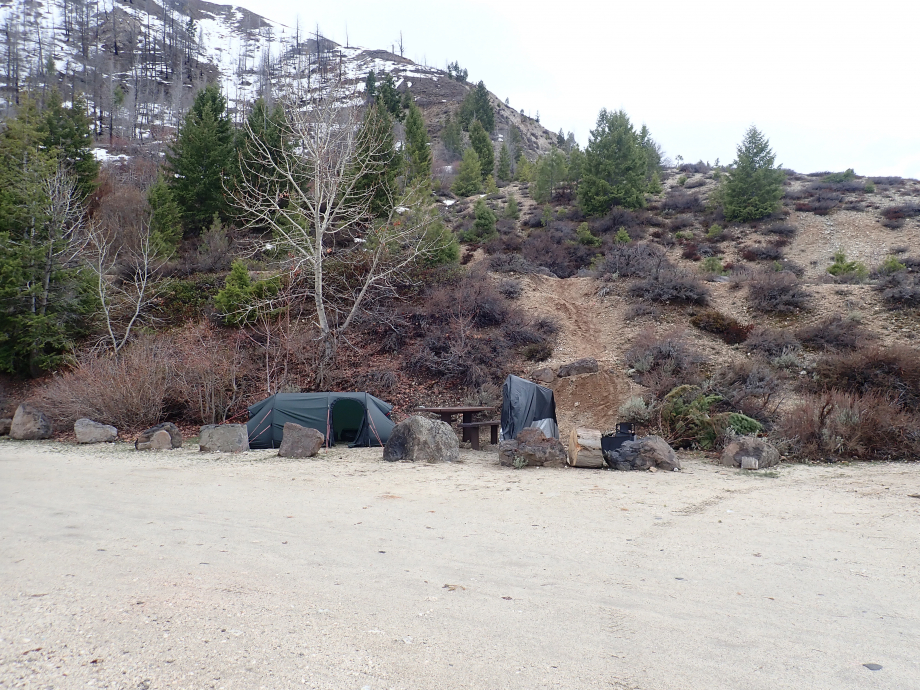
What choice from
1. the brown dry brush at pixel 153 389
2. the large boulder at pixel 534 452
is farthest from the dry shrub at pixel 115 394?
the large boulder at pixel 534 452

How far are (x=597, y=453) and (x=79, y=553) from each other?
22.1ft

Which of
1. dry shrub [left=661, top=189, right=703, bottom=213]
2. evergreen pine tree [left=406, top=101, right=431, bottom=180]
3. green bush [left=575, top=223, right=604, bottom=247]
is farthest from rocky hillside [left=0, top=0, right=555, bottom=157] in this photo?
green bush [left=575, top=223, right=604, bottom=247]

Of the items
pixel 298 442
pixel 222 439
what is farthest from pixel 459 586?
pixel 222 439

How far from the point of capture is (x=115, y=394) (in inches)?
494

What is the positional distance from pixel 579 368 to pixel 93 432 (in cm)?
1131

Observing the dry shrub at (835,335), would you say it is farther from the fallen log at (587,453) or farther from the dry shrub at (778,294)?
the fallen log at (587,453)

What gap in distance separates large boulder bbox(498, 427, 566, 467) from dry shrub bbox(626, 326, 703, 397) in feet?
14.3

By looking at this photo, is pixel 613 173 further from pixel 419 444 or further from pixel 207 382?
pixel 419 444

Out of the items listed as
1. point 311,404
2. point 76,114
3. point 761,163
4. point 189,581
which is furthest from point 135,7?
point 189,581

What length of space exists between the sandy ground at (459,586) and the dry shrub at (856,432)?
2074 millimetres

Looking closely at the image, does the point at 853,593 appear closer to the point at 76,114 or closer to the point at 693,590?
the point at 693,590

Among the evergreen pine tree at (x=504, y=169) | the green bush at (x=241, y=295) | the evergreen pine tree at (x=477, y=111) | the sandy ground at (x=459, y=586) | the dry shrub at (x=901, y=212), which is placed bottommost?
the sandy ground at (x=459, y=586)

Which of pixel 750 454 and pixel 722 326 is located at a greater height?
pixel 722 326

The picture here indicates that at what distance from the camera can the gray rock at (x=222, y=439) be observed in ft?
34.2
